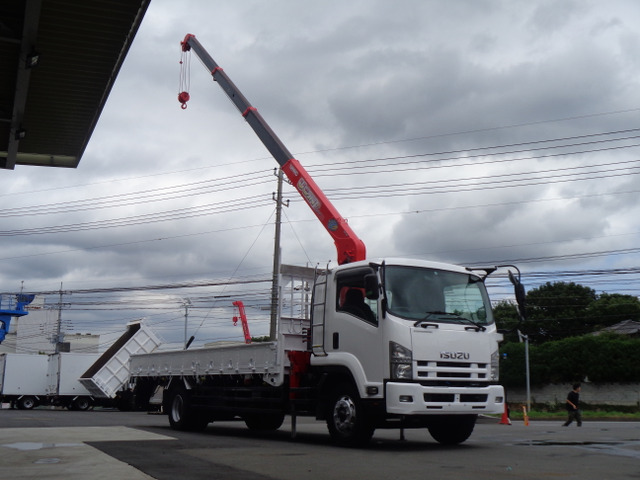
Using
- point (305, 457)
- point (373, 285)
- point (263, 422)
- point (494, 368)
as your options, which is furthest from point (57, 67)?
point (263, 422)

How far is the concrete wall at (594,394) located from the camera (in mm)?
36438

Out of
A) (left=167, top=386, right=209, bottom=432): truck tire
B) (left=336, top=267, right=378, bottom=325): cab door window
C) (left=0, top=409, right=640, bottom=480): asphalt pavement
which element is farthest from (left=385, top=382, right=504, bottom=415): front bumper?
(left=167, top=386, right=209, bottom=432): truck tire

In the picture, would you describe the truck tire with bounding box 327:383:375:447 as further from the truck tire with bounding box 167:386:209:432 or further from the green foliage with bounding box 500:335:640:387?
the green foliage with bounding box 500:335:640:387

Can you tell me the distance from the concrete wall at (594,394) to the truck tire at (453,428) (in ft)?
89.3

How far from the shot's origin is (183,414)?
15859mm

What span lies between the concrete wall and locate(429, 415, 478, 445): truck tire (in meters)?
27.2

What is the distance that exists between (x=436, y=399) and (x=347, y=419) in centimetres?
156

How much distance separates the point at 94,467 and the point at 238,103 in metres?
14.4

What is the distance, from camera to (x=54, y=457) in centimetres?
1034

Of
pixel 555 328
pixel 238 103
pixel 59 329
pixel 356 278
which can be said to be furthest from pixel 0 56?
pixel 555 328

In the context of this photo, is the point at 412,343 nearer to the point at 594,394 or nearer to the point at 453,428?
the point at 453,428

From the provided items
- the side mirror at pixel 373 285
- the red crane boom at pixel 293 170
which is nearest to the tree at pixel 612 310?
the red crane boom at pixel 293 170

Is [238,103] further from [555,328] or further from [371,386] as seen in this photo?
[555,328]

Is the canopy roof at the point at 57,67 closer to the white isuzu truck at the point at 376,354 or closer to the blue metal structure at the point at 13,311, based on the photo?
the white isuzu truck at the point at 376,354
